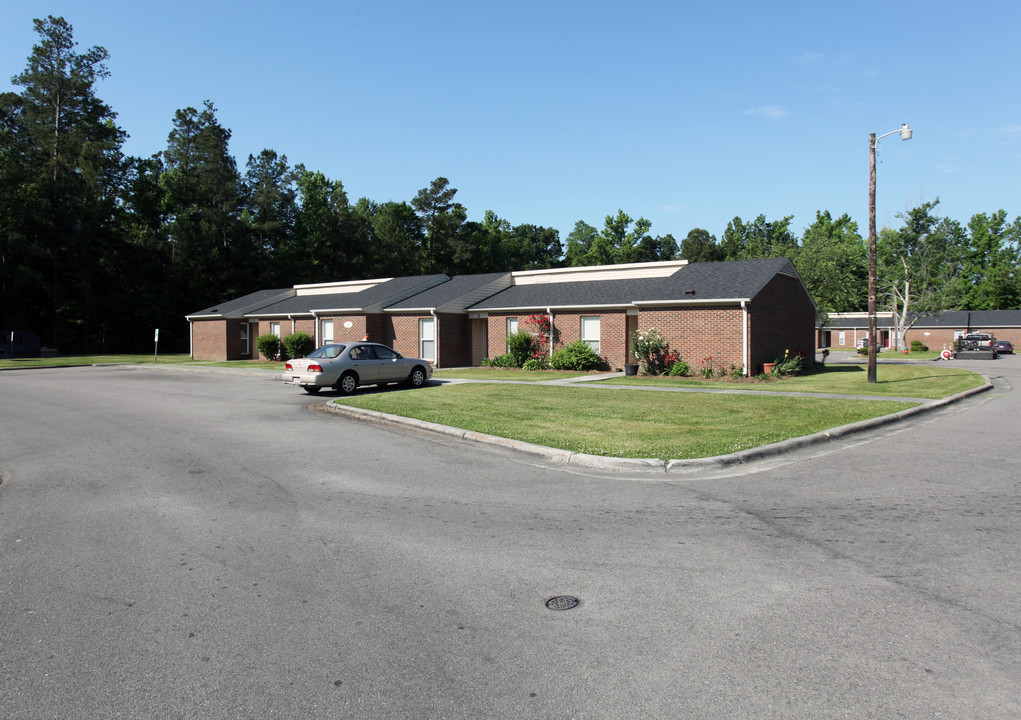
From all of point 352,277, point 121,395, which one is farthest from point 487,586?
point 352,277

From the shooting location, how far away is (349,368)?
18.6m

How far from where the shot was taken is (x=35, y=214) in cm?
4675

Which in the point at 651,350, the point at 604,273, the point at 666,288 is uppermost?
the point at 604,273

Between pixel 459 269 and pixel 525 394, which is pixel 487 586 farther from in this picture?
pixel 459 269

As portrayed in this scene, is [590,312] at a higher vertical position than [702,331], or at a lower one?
higher

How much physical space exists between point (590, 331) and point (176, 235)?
42.9 meters

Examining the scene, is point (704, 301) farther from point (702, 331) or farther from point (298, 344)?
point (298, 344)

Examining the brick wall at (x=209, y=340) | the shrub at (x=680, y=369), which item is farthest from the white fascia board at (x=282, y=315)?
the shrub at (x=680, y=369)

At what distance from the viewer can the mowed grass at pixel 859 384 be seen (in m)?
17.8

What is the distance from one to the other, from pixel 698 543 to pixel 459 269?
73.3 m

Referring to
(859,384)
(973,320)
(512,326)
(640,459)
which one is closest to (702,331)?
(859,384)

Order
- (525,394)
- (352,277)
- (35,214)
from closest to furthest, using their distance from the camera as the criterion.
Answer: (525,394) < (35,214) < (352,277)

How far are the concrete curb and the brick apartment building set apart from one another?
964 centimetres

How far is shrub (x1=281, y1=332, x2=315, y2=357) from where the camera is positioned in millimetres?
34344
